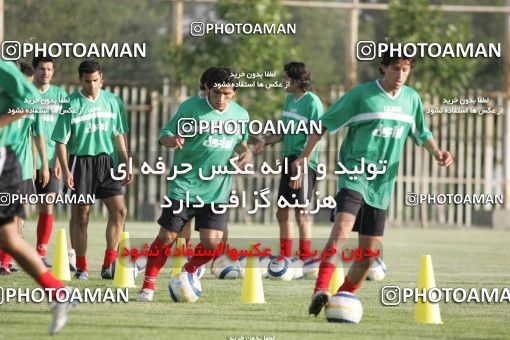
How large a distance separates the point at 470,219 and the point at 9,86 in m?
20.8

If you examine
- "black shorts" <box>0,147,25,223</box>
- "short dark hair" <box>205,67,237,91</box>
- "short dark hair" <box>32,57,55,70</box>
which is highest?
"short dark hair" <box>32,57,55,70</box>

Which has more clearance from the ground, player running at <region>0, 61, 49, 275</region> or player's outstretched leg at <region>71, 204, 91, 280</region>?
player running at <region>0, 61, 49, 275</region>

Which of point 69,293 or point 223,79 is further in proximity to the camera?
point 223,79

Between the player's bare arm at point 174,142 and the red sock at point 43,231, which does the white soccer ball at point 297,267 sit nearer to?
the red sock at point 43,231

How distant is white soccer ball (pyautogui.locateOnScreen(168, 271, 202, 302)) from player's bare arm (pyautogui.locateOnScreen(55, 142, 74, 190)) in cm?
231

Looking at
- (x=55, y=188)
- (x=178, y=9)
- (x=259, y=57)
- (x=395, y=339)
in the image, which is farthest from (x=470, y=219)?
(x=395, y=339)

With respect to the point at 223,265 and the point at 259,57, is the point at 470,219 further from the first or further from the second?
the point at 223,265

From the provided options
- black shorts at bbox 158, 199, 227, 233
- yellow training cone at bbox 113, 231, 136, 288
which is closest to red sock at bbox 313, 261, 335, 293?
black shorts at bbox 158, 199, 227, 233

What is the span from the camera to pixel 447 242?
71.2 feet

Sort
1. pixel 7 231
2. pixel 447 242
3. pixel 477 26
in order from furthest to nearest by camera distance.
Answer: pixel 477 26
pixel 447 242
pixel 7 231

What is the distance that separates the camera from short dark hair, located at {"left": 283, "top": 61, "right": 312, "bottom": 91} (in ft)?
45.7

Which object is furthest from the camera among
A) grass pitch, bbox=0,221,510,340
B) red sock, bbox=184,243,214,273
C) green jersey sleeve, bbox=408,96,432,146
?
red sock, bbox=184,243,214,273

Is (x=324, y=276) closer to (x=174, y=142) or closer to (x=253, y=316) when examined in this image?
(x=253, y=316)

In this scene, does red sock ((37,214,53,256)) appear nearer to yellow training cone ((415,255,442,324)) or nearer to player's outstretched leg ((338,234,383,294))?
player's outstretched leg ((338,234,383,294))
